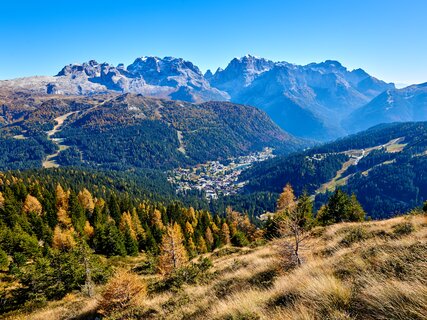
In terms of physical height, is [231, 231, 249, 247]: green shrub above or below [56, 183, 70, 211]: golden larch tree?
below

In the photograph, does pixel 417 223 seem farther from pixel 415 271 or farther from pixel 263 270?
pixel 415 271

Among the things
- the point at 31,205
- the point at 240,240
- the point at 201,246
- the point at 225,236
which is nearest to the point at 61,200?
the point at 31,205

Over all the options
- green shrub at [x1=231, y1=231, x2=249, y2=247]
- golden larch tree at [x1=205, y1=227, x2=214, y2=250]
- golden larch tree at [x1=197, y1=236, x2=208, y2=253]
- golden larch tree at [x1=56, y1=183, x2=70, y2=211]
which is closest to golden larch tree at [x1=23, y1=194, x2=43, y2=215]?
golden larch tree at [x1=56, y1=183, x2=70, y2=211]

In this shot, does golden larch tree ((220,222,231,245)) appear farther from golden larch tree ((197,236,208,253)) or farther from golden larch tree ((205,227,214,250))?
golden larch tree ((197,236,208,253))

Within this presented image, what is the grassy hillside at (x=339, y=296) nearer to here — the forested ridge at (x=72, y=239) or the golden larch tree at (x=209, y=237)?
the forested ridge at (x=72, y=239)

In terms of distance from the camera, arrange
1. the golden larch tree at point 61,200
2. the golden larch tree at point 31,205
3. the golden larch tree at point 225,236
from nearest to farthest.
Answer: the golden larch tree at point 31,205 → the golden larch tree at point 225,236 → the golden larch tree at point 61,200

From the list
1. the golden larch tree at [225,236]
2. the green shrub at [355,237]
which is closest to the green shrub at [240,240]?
the golden larch tree at [225,236]

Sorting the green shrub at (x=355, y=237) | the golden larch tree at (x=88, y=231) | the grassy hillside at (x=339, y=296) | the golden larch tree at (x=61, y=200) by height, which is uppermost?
the grassy hillside at (x=339, y=296)

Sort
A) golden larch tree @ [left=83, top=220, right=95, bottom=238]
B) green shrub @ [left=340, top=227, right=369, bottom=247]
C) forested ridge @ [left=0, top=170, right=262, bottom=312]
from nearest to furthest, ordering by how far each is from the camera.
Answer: green shrub @ [left=340, top=227, right=369, bottom=247] → forested ridge @ [left=0, top=170, right=262, bottom=312] → golden larch tree @ [left=83, top=220, right=95, bottom=238]

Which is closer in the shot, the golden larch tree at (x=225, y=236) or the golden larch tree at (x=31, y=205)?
the golden larch tree at (x=31, y=205)

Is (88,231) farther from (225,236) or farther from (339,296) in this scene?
(339,296)

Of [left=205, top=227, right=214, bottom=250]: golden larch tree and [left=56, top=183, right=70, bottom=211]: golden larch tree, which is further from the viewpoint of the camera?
[left=56, top=183, right=70, bottom=211]: golden larch tree


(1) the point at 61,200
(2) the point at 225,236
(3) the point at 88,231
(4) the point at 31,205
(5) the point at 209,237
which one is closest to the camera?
(3) the point at 88,231

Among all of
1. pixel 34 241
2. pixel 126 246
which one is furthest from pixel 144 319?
pixel 126 246
